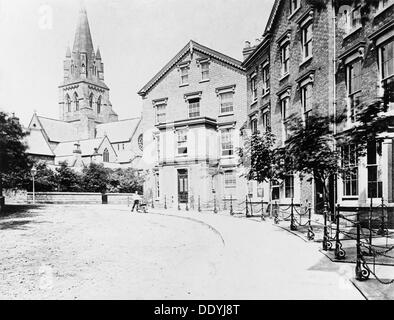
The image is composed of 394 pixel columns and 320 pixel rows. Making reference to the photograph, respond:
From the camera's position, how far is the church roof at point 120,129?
231ft

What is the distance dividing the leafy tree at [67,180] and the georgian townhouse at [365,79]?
24.3 meters

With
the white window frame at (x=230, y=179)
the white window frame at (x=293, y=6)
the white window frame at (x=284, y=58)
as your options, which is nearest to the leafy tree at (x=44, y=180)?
the white window frame at (x=230, y=179)

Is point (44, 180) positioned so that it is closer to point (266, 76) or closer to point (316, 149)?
point (266, 76)

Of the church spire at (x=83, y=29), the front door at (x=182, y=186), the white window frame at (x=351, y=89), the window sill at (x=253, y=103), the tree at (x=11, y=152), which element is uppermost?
the window sill at (x=253, y=103)

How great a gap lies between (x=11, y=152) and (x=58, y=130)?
65598mm

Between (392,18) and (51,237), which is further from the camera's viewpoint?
(51,237)

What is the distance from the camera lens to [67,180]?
96.0ft

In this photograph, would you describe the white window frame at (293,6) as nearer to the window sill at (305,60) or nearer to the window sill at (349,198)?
the window sill at (305,60)

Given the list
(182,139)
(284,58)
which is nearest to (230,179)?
(182,139)

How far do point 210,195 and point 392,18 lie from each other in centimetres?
1928

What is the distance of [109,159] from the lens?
2584 inches

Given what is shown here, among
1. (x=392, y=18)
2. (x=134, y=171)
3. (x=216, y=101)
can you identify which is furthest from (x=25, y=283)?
(x=134, y=171)

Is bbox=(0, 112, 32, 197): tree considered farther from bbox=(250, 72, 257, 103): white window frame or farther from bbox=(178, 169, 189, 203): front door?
bbox=(178, 169, 189, 203): front door
